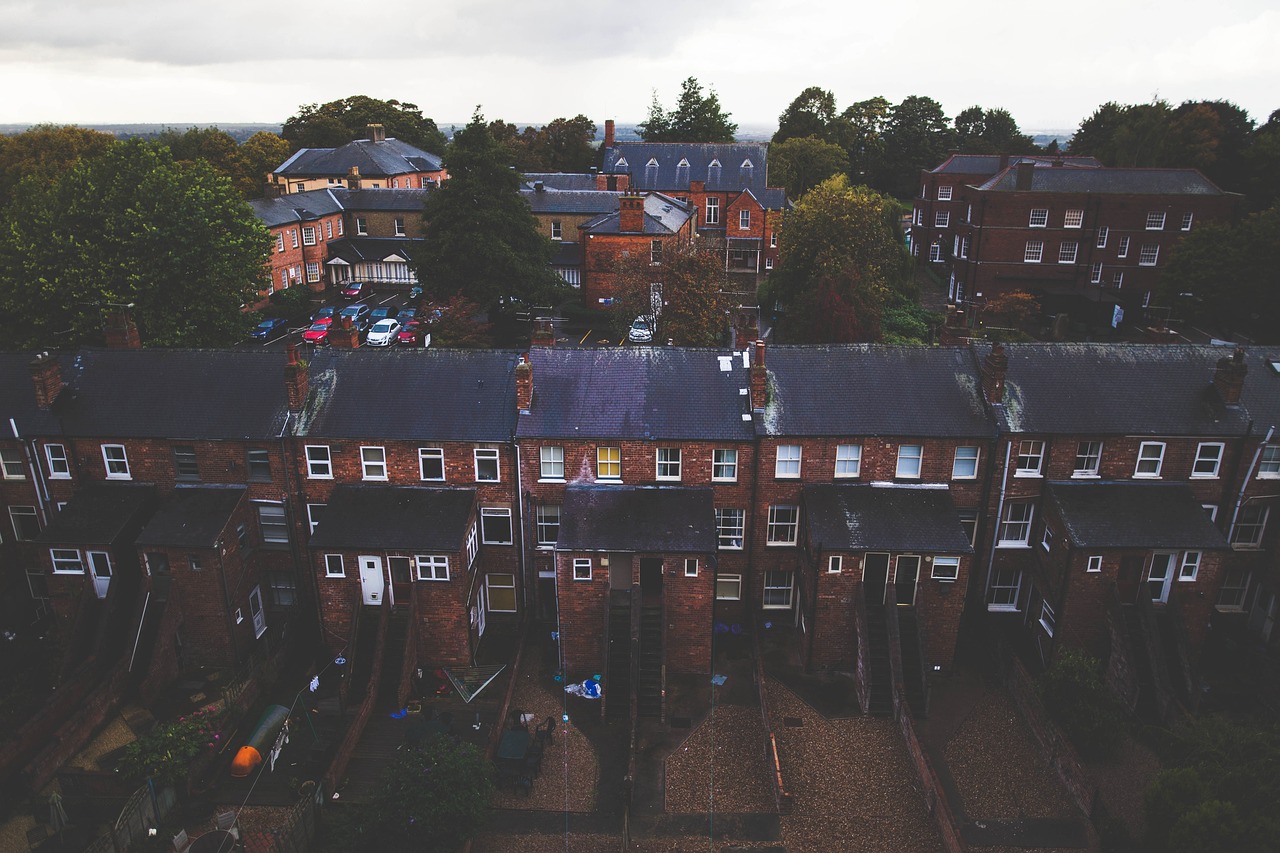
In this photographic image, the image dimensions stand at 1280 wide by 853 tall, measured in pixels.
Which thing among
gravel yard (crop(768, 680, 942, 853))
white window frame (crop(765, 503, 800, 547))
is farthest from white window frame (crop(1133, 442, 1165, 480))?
gravel yard (crop(768, 680, 942, 853))

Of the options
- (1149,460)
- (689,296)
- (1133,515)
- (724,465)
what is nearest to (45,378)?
(724,465)

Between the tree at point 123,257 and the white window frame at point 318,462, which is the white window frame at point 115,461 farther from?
the tree at point 123,257

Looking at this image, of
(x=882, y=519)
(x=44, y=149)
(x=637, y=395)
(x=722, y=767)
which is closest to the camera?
(x=722, y=767)

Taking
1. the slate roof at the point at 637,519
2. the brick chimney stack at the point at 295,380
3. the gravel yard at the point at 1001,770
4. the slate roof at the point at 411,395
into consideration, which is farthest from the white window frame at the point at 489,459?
the gravel yard at the point at 1001,770

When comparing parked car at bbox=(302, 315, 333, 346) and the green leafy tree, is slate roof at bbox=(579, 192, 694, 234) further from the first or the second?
the green leafy tree

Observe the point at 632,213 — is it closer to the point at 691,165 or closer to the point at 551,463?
the point at 691,165

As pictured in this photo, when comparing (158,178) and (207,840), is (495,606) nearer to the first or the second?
(207,840)
